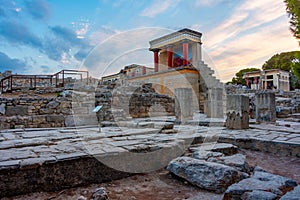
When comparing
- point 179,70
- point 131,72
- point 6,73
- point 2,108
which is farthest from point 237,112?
point 6,73

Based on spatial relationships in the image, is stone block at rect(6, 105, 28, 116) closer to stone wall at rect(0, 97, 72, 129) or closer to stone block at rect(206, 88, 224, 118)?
stone wall at rect(0, 97, 72, 129)

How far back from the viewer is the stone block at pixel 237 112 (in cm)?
626

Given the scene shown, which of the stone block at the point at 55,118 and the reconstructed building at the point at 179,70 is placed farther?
the reconstructed building at the point at 179,70

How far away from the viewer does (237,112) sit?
635cm

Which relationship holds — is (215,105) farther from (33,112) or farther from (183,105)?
(33,112)

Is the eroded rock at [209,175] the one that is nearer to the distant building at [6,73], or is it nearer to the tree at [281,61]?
the distant building at [6,73]

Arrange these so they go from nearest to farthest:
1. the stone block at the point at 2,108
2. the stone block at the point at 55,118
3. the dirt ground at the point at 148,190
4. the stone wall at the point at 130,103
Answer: the dirt ground at the point at 148,190 < the stone block at the point at 2,108 < the stone block at the point at 55,118 < the stone wall at the point at 130,103

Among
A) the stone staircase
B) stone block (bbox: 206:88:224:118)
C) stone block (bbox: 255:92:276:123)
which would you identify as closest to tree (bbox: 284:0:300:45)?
stone block (bbox: 255:92:276:123)

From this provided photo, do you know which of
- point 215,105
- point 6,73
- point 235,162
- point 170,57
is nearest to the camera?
point 235,162

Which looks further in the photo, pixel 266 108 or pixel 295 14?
pixel 266 108

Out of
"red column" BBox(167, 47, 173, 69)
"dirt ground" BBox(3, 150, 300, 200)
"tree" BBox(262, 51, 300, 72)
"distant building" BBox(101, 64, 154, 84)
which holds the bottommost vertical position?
"dirt ground" BBox(3, 150, 300, 200)

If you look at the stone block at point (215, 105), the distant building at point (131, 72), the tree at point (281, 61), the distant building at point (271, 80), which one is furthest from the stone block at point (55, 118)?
the tree at point (281, 61)

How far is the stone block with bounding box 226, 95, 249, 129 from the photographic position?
6.26 metres

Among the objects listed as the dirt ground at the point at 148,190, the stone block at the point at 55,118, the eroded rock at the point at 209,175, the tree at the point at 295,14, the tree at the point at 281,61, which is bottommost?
the dirt ground at the point at 148,190
